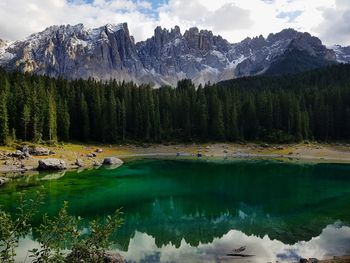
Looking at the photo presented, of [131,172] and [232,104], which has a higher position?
[232,104]

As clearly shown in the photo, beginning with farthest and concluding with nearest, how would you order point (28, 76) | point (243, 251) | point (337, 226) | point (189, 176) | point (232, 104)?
point (232, 104)
point (28, 76)
point (189, 176)
point (337, 226)
point (243, 251)

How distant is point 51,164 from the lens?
75938 millimetres

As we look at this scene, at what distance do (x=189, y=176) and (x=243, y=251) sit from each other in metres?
43.8

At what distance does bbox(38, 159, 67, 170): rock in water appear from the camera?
75062mm

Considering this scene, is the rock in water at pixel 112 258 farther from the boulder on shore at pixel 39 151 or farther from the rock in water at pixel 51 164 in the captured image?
the boulder on shore at pixel 39 151

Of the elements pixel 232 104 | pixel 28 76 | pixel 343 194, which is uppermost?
pixel 28 76

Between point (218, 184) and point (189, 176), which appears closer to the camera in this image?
point (218, 184)

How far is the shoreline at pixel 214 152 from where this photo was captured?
316ft

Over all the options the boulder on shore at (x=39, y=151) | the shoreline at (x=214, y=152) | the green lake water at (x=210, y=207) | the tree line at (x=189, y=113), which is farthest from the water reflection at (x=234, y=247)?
the tree line at (x=189, y=113)

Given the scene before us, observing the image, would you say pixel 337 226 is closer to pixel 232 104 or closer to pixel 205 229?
pixel 205 229

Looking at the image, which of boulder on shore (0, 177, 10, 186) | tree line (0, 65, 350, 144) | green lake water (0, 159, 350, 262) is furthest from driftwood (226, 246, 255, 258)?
tree line (0, 65, 350, 144)

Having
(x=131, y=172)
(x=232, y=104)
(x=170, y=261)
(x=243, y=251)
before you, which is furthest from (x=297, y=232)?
(x=232, y=104)

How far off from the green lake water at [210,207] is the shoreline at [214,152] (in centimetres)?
1885

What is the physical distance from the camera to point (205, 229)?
36750 mm
